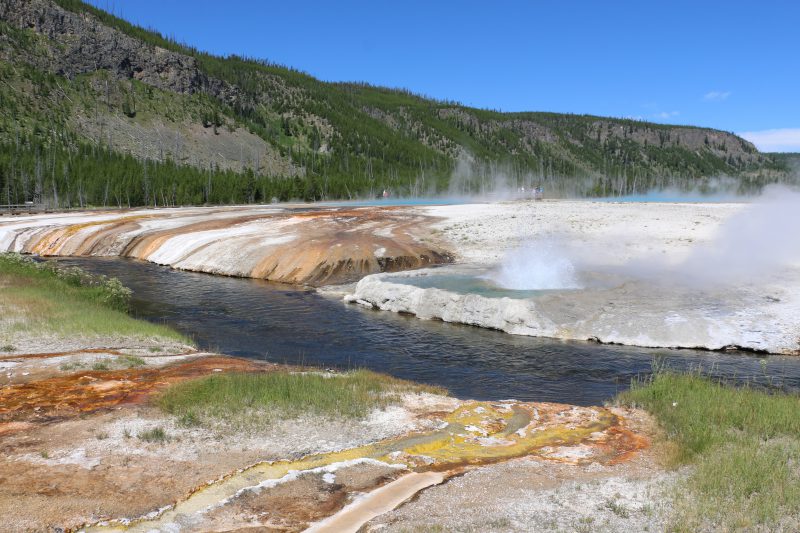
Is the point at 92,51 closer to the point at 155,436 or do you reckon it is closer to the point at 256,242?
the point at 256,242

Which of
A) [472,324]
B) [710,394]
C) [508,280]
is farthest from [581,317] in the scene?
[710,394]

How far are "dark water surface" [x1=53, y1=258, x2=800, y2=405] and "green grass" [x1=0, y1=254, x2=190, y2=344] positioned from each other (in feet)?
6.09

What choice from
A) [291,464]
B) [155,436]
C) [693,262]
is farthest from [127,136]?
[291,464]

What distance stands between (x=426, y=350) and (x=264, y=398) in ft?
30.5

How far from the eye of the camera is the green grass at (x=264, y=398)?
12.0 meters

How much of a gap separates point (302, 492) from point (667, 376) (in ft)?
32.7

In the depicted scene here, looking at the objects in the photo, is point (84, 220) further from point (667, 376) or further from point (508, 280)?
point (667, 376)

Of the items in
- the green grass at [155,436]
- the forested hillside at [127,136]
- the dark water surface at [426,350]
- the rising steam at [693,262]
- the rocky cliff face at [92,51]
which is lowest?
the dark water surface at [426,350]

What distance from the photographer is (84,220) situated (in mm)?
62000

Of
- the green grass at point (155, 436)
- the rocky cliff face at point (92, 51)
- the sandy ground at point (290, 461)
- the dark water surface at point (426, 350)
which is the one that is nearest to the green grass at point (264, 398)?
the sandy ground at point (290, 461)

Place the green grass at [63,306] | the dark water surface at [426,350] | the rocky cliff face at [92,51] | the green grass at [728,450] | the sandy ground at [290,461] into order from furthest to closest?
the rocky cliff face at [92,51] → the green grass at [63,306] → the dark water surface at [426,350] → the sandy ground at [290,461] → the green grass at [728,450]

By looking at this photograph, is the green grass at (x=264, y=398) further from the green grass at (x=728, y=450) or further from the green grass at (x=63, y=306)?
the green grass at (x=63, y=306)

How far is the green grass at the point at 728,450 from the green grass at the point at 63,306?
14.9 metres

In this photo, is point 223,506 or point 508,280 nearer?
point 223,506
